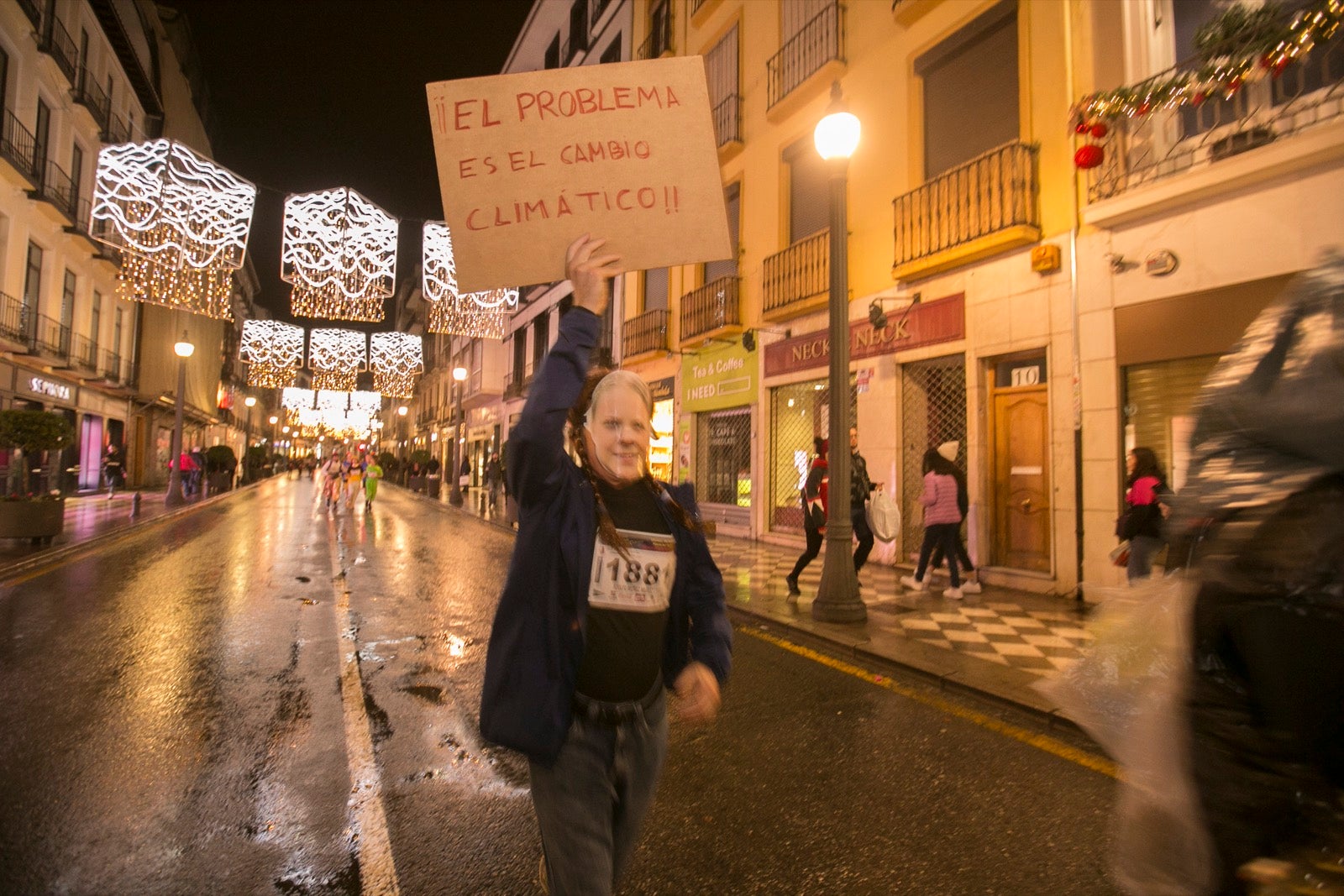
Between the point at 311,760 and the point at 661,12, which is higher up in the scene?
the point at 661,12

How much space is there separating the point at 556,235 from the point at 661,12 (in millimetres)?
19860

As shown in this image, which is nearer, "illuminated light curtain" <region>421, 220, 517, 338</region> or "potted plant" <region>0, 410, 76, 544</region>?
"potted plant" <region>0, 410, 76, 544</region>

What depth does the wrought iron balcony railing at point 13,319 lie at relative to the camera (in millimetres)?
19328

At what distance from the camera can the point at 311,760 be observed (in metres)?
3.68

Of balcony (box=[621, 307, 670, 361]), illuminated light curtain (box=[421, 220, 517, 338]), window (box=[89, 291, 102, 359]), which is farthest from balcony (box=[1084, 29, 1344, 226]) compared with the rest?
window (box=[89, 291, 102, 359])

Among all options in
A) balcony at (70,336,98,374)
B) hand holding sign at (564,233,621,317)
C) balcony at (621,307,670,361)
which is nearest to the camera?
hand holding sign at (564,233,621,317)

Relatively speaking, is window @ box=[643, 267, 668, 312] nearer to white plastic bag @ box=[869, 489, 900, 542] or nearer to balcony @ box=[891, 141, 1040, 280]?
balcony @ box=[891, 141, 1040, 280]

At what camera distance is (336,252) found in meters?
10.9

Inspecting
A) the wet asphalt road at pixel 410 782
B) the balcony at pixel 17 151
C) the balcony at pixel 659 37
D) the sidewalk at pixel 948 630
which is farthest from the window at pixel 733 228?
the balcony at pixel 17 151

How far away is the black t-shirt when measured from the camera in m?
1.77

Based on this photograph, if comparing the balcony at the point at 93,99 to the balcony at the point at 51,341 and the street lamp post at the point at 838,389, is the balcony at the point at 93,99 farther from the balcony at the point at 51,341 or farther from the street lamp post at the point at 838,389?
the street lamp post at the point at 838,389

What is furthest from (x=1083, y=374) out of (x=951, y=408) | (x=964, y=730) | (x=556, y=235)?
(x=556, y=235)

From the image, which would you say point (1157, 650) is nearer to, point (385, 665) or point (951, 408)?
point (385, 665)

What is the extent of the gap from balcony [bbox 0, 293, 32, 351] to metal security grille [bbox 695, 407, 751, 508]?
19.3 meters
